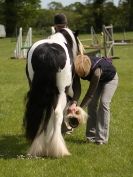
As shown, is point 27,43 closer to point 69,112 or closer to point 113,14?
point 69,112

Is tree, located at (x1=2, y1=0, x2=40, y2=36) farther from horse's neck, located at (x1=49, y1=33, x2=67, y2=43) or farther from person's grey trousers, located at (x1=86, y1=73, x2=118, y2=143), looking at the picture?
horse's neck, located at (x1=49, y1=33, x2=67, y2=43)

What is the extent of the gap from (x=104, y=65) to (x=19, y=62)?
A: 18.6 metres

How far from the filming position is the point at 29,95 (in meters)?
7.25

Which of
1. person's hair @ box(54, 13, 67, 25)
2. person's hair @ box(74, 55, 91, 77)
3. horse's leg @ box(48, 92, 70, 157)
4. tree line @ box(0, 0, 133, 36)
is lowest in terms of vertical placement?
tree line @ box(0, 0, 133, 36)

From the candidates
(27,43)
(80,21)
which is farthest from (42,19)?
(27,43)

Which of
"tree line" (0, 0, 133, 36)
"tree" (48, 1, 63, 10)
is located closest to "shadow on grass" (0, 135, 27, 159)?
"tree line" (0, 0, 133, 36)

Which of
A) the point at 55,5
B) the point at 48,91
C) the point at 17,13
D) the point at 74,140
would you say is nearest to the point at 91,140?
the point at 74,140

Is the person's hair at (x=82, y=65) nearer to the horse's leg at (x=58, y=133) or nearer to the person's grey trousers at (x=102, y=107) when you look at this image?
the horse's leg at (x=58, y=133)

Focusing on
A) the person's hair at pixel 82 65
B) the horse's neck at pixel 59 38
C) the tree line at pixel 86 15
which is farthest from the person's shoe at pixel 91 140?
the tree line at pixel 86 15

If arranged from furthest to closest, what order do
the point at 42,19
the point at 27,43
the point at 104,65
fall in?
the point at 42,19 → the point at 27,43 → the point at 104,65

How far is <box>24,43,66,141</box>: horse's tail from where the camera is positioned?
695cm

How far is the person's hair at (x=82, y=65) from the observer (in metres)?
7.33

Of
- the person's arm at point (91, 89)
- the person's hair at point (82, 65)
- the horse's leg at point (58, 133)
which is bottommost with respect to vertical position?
the horse's leg at point (58, 133)

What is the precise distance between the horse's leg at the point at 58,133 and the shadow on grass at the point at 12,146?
Answer: 2.07 feet
